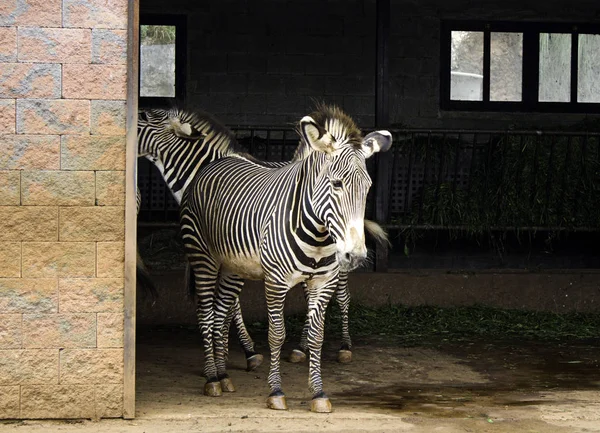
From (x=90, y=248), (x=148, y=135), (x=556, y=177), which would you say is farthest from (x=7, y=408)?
(x=556, y=177)

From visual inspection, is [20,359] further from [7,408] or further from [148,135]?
[148,135]

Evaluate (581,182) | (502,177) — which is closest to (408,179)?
(502,177)

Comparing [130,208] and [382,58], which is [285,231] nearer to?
[130,208]

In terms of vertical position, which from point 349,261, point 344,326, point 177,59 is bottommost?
point 344,326

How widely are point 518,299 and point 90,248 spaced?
614 cm

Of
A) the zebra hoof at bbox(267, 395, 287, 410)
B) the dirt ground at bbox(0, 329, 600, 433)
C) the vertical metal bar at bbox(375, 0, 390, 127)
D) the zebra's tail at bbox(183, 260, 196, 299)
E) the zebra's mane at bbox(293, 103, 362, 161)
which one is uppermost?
the vertical metal bar at bbox(375, 0, 390, 127)

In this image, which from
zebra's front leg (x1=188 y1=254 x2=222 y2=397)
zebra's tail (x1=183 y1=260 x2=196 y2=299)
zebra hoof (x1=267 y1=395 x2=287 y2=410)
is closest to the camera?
zebra hoof (x1=267 y1=395 x2=287 y2=410)

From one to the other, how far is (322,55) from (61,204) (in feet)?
23.9

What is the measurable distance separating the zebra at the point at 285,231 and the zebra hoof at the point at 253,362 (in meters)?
0.48

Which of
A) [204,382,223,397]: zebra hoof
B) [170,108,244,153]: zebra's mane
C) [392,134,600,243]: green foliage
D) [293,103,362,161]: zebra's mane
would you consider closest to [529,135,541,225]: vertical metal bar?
[392,134,600,243]: green foliage

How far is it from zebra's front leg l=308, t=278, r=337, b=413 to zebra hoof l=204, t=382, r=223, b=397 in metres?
0.82

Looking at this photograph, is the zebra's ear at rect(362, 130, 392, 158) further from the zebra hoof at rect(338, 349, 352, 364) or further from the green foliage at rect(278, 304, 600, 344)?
the green foliage at rect(278, 304, 600, 344)

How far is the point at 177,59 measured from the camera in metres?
13.2

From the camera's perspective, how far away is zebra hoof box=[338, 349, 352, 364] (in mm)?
9070
